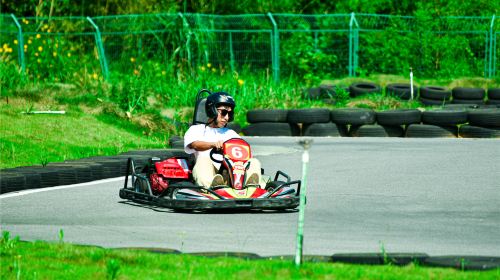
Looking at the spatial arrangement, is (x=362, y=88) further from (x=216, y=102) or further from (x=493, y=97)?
(x=216, y=102)

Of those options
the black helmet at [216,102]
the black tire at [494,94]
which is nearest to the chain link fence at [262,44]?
the black tire at [494,94]

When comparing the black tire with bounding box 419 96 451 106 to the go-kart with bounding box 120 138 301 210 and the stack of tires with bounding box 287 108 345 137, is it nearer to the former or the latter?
the stack of tires with bounding box 287 108 345 137

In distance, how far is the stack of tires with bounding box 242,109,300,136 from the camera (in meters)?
20.2

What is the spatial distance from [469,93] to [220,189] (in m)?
15.9

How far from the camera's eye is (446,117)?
1945cm

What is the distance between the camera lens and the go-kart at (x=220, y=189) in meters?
9.72

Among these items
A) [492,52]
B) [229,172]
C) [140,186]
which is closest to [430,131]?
[140,186]

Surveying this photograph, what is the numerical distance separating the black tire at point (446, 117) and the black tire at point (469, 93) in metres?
5.37

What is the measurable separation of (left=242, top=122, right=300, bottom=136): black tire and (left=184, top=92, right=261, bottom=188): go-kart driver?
30.5 ft

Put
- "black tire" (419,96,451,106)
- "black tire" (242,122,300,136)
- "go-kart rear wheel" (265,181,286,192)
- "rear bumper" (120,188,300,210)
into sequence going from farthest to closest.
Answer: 1. "black tire" (419,96,451,106)
2. "black tire" (242,122,300,136)
3. "go-kart rear wheel" (265,181,286,192)
4. "rear bumper" (120,188,300,210)

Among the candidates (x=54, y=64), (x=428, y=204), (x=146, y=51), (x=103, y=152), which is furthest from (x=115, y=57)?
(x=428, y=204)

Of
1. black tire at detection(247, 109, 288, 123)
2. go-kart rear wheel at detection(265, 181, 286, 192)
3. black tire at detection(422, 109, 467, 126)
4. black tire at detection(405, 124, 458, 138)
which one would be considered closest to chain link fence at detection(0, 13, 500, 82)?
black tire at detection(247, 109, 288, 123)

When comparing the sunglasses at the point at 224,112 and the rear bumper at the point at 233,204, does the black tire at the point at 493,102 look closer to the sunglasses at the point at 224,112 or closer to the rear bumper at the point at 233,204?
the sunglasses at the point at 224,112

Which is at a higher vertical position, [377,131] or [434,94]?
[434,94]
